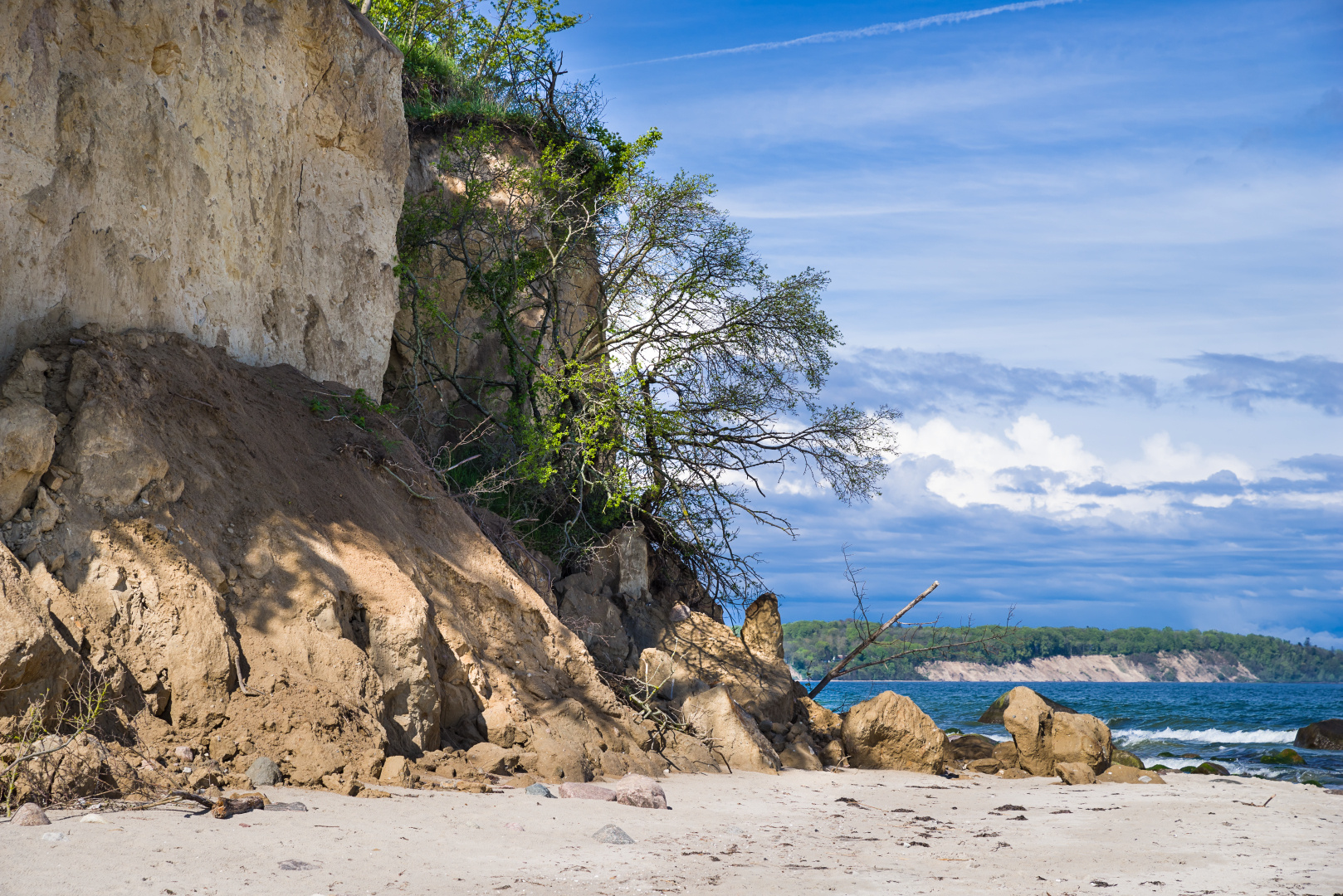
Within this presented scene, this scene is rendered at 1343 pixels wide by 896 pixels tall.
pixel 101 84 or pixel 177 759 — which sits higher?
pixel 101 84

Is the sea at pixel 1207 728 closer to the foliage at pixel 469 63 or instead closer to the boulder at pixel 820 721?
the boulder at pixel 820 721

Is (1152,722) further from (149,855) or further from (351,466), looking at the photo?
(149,855)

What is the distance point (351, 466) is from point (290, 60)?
4.57 meters

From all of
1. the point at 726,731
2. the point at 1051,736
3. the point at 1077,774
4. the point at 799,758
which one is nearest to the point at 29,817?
the point at 726,731

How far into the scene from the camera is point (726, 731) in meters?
11.9

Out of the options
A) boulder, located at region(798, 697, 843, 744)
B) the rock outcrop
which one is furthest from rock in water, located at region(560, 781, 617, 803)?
boulder, located at region(798, 697, 843, 744)

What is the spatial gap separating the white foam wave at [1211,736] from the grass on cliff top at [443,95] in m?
20.8

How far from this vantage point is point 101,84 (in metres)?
8.84

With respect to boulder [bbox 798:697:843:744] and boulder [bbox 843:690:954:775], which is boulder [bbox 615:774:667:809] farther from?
boulder [bbox 798:697:843:744]

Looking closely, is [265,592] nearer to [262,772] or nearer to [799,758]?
[262,772]

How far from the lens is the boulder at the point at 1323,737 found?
22.8 meters

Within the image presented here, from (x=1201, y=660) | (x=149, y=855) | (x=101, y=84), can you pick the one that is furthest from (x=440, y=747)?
(x=1201, y=660)

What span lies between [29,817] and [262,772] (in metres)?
1.77

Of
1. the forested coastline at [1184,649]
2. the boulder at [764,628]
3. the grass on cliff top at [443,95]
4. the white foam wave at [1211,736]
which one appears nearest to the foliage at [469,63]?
the grass on cliff top at [443,95]
